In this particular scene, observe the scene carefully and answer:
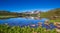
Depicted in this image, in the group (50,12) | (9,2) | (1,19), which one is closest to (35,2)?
(50,12)

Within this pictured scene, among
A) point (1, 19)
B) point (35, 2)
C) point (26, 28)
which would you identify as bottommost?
point (26, 28)

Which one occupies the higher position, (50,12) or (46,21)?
(50,12)

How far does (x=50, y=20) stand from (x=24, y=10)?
0.55 m

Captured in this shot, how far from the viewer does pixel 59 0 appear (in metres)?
2.19

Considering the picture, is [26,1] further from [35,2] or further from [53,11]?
[53,11]

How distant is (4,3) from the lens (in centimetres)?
227

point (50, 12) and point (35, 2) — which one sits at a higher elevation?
point (35, 2)

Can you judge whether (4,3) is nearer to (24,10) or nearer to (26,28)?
(24,10)

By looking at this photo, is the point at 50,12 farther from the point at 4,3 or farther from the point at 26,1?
the point at 4,3

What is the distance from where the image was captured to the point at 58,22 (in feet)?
7.06

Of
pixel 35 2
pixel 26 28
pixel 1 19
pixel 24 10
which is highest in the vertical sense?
pixel 35 2

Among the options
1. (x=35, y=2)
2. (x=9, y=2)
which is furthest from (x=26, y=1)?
(x=9, y=2)

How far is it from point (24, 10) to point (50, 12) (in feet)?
1.68

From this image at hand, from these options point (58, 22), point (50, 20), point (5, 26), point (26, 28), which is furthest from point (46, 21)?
point (5, 26)
